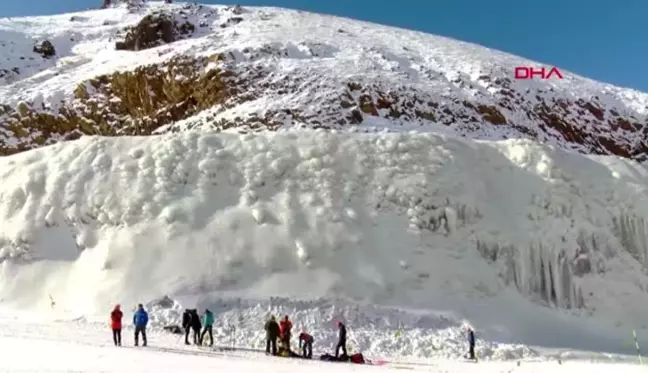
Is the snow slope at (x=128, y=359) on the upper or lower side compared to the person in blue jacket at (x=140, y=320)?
lower

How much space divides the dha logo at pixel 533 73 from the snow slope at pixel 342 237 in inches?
1091

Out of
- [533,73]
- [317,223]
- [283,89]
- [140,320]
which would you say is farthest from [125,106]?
[140,320]

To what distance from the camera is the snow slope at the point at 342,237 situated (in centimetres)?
1819

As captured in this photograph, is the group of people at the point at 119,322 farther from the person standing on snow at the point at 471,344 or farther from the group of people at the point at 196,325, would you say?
the person standing on snow at the point at 471,344

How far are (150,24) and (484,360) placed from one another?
4642cm

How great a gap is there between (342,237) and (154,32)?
4033cm

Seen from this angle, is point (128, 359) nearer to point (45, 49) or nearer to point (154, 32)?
point (45, 49)

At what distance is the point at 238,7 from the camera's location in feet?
210

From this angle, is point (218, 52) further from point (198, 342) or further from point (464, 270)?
point (198, 342)

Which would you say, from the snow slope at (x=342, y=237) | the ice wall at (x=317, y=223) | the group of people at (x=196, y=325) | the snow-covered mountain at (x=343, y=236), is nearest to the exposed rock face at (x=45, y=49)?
the ice wall at (x=317, y=223)

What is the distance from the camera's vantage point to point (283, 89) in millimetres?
39969

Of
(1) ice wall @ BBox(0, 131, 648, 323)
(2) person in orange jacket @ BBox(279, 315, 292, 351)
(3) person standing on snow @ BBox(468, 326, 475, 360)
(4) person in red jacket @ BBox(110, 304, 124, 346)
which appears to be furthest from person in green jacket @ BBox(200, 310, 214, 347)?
(3) person standing on snow @ BBox(468, 326, 475, 360)

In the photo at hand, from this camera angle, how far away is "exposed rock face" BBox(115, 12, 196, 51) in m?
53.9

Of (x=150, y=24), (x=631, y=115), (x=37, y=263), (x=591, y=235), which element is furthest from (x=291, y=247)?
(x=150, y=24)
